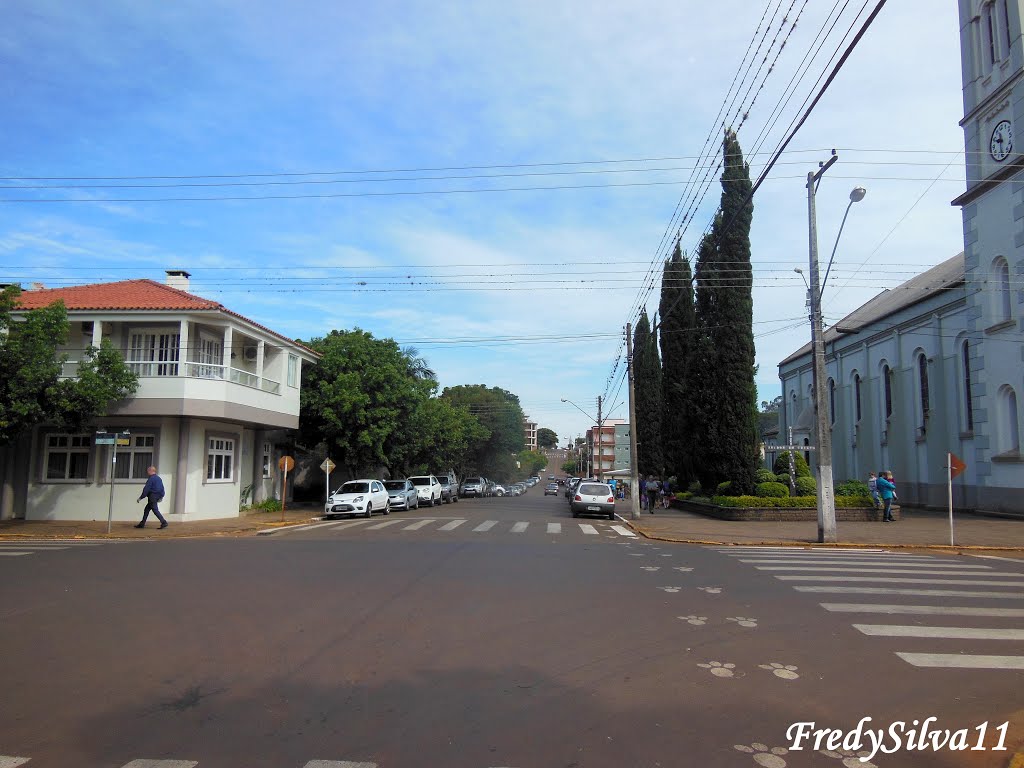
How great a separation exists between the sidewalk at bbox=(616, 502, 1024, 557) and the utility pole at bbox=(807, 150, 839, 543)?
577 millimetres

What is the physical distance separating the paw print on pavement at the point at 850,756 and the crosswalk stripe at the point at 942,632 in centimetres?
339

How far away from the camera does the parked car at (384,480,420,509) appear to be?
34.5 meters

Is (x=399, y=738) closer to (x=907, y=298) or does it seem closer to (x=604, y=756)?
(x=604, y=756)

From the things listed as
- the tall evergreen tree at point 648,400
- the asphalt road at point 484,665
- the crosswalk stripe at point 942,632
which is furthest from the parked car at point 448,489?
the crosswalk stripe at point 942,632

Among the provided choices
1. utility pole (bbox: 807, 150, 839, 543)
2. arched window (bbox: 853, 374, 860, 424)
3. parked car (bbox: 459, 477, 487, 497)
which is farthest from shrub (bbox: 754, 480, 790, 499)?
parked car (bbox: 459, 477, 487, 497)

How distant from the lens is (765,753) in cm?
470

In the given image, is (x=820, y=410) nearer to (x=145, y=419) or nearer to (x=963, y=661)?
(x=963, y=661)

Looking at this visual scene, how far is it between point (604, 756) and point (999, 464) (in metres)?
29.3

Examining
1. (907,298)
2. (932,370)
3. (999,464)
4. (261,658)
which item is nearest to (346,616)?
(261,658)

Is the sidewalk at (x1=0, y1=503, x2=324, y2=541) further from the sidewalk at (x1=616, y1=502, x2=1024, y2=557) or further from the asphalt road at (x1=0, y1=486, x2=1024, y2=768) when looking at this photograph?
the sidewalk at (x1=616, y1=502, x2=1024, y2=557)

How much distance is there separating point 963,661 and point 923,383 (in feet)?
108

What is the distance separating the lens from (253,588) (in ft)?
34.6

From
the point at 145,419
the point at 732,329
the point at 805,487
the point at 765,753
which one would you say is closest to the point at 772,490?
the point at 805,487

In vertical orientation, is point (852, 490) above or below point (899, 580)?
above
